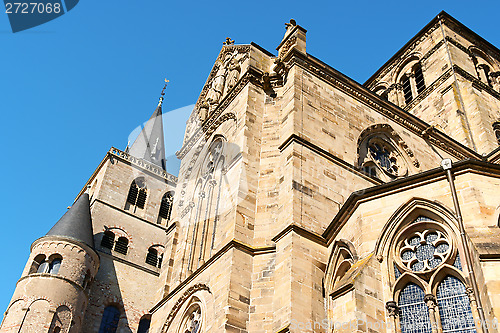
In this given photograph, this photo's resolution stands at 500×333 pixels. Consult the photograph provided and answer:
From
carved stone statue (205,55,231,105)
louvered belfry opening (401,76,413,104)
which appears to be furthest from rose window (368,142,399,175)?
louvered belfry opening (401,76,413,104)

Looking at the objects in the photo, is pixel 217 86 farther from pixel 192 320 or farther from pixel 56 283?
pixel 56 283

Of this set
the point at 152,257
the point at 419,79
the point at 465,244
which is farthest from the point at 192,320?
the point at 419,79

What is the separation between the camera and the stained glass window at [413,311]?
9273mm

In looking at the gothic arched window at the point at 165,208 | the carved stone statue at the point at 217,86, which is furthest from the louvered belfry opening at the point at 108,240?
the carved stone statue at the point at 217,86

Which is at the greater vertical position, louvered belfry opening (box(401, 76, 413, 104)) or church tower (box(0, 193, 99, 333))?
louvered belfry opening (box(401, 76, 413, 104))

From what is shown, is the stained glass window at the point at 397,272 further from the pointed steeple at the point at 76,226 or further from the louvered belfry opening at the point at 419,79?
the louvered belfry opening at the point at 419,79

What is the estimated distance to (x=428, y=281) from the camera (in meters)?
9.62

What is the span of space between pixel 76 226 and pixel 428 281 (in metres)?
19.1

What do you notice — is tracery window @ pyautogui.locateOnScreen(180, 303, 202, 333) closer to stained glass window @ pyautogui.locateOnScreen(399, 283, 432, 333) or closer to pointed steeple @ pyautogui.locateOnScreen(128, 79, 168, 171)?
stained glass window @ pyautogui.locateOnScreen(399, 283, 432, 333)

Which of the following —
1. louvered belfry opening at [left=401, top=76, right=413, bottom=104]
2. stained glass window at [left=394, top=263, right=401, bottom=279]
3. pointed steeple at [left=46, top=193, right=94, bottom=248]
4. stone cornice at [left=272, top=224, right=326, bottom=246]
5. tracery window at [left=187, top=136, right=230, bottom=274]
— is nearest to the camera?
stained glass window at [left=394, top=263, right=401, bottom=279]

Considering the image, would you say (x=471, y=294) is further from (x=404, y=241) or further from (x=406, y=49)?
(x=406, y=49)

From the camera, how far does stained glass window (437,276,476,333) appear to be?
888 cm

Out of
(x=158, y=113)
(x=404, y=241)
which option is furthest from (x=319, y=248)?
(x=158, y=113)

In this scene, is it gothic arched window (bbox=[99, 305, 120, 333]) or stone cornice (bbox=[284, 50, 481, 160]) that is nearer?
stone cornice (bbox=[284, 50, 481, 160])
